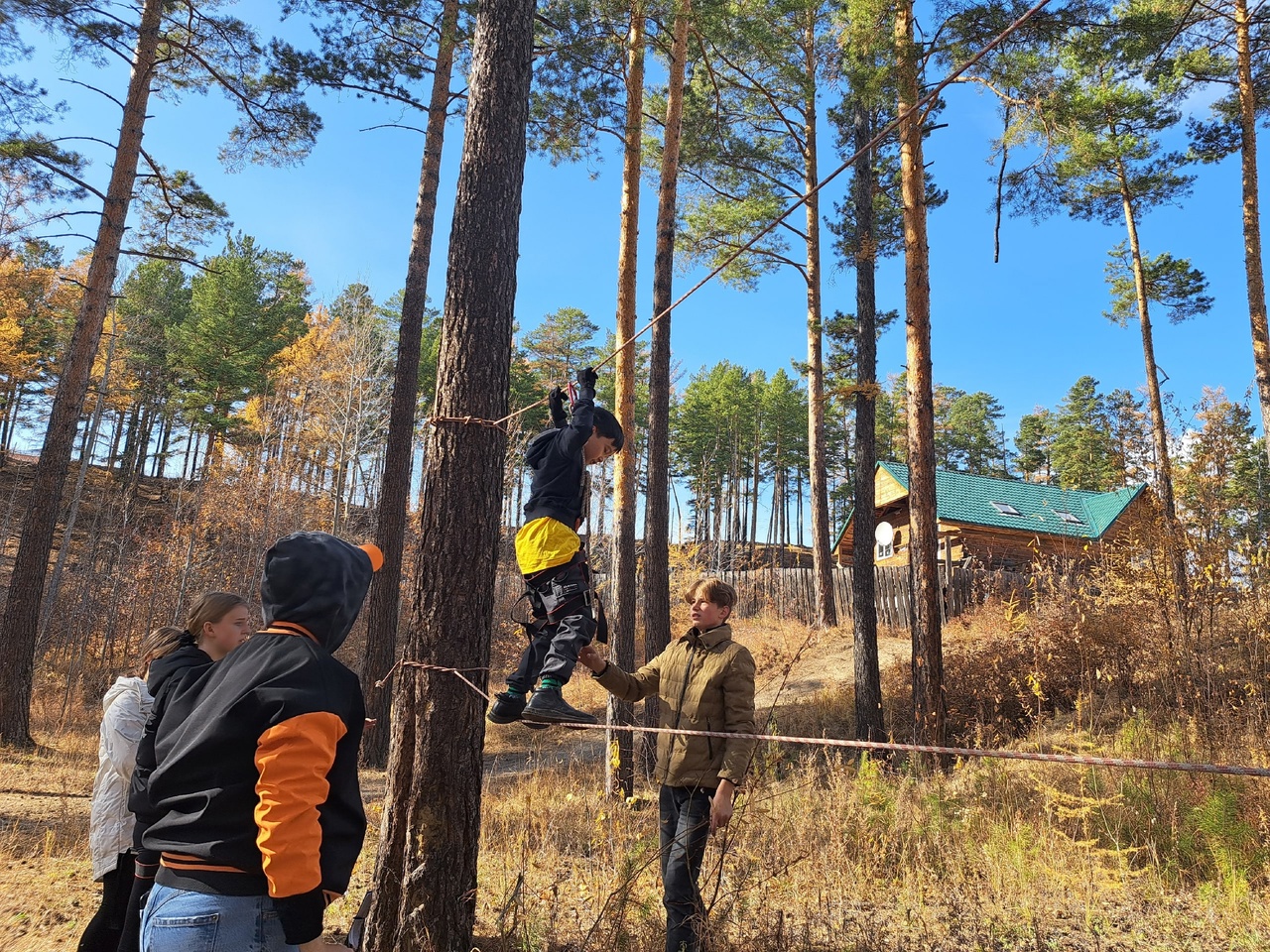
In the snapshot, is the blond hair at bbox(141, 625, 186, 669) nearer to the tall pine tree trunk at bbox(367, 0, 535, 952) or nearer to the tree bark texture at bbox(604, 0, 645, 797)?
the tall pine tree trunk at bbox(367, 0, 535, 952)

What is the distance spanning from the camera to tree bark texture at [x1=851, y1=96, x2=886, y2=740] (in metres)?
10.3

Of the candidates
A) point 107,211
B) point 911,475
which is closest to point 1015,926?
point 911,475

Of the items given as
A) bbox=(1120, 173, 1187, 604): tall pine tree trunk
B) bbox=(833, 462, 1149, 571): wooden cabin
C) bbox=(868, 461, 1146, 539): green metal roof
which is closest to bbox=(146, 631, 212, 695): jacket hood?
bbox=(1120, 173, 1187, 604): tall pine tree trunk

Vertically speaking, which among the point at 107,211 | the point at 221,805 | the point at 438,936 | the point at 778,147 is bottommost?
the point at 438,936

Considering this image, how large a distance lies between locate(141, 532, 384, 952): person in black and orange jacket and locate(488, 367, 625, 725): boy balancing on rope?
68.4 inches

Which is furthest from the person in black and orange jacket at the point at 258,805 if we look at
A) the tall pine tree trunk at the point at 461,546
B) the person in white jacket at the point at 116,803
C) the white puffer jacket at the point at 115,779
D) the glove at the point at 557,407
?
the glove at the point at 557,407

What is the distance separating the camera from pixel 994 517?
22.9 meters

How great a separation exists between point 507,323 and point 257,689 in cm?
278

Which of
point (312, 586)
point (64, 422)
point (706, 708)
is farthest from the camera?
point (64, 422)

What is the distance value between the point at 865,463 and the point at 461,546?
9.49 metres

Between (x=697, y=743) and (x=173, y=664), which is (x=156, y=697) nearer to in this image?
(x=173, y=664)

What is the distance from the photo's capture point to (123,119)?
447 inches

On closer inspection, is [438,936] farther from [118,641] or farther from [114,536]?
[114,536]

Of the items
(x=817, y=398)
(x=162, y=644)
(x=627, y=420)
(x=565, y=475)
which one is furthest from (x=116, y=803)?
(x=817, y=398)
